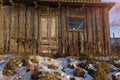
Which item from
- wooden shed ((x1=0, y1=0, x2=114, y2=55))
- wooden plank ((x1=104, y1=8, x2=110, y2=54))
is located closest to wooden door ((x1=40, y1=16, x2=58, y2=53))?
wooden shed ((x1=0, y1=0, x2=114, y2=55))

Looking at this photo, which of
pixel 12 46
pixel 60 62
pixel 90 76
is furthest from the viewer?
pixel 12 46

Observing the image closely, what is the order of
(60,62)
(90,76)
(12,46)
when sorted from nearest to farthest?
(90,76)
(60,62)
(12,46)

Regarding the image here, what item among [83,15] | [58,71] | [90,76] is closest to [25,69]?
[58,71]

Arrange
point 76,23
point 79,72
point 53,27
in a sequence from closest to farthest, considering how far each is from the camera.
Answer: point 79,72 < point 53,27 < point 76,23

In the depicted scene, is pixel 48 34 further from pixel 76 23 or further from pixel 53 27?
pixel 76 23

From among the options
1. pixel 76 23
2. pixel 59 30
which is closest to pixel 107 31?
pixel 76 23

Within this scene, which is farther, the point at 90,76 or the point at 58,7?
the point at 58,7

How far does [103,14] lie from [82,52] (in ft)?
9.94

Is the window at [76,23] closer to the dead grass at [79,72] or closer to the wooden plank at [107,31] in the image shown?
the wooden plank at [107,31]

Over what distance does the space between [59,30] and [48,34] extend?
2.49ft

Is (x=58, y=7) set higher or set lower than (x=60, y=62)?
higher

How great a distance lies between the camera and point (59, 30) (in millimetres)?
21203

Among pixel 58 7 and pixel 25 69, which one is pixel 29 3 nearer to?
pixel 58 7

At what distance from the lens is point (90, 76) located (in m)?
16.2
